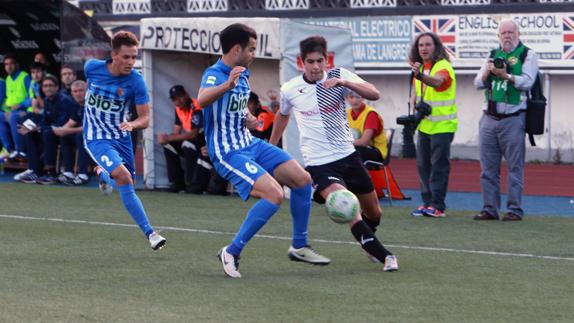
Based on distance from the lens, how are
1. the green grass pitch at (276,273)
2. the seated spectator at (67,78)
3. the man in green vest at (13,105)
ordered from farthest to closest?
the man in green vest at (13,105) < the seated spectator at (67,78) < the green grass pitch at (276,273)

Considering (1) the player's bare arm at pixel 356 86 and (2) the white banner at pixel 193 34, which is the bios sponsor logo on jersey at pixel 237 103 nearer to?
(1) the player's bare arm at pixel 356 86

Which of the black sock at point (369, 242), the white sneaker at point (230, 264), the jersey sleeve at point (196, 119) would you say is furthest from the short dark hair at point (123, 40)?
the jersey sleeve at point (196, 119)

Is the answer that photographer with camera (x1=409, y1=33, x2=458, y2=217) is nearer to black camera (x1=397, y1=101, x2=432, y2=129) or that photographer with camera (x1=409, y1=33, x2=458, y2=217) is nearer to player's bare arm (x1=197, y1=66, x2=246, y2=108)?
black camera (x1=397, y1=101, x2=432, y2=129)

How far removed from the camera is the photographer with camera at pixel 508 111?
535 inches

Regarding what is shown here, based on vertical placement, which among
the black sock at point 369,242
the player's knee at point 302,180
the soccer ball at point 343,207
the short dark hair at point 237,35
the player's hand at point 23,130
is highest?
the short dark hair at point 237,35

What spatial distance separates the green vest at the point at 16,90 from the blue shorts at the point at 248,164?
1161 centimetres

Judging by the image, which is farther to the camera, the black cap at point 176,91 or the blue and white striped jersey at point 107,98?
the black cap at point 176,91

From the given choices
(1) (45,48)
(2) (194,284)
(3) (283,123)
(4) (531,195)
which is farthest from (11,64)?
(2) (194,284)

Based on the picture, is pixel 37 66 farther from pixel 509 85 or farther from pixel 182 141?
pixel 509 85

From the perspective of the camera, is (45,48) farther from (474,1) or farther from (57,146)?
(474,1)

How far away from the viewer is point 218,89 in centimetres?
913

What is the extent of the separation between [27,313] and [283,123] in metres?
3.26

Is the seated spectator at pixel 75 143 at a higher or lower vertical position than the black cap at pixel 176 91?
lower

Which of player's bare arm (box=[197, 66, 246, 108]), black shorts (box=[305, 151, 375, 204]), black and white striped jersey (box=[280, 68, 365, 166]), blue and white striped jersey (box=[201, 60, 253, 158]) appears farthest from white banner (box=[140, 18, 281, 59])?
player's bare arm (box=[197, 66, 246, 108])
